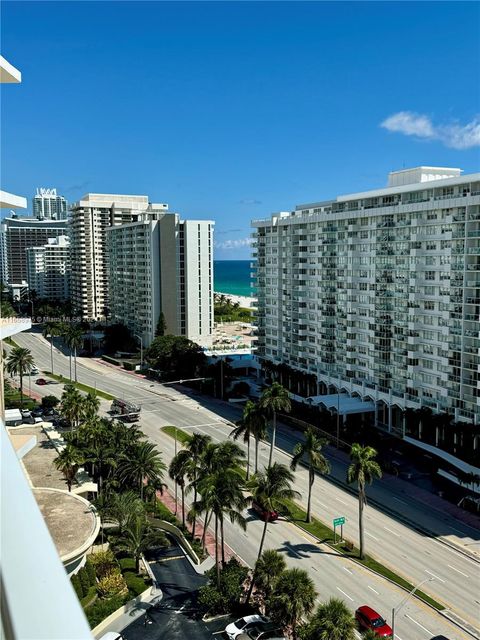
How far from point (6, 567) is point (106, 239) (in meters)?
178

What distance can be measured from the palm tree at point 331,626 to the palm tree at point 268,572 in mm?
5945

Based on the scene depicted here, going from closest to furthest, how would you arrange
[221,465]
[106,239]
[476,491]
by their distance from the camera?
[221,465]
[476,491]
[106,239]

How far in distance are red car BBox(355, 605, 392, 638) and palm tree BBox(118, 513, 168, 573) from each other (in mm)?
16325

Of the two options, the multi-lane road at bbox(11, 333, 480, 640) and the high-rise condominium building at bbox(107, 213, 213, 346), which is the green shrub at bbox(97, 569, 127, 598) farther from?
the high-rise condominium building at bbox(107, 213, 213, 346)

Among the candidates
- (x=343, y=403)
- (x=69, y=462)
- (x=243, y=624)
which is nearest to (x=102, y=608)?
(x=243, y=624)

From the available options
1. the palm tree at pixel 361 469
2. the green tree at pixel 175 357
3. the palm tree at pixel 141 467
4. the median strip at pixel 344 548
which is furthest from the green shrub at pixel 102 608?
the green tree at pixel 175 357

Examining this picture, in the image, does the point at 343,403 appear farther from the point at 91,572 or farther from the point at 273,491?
the point at 91,572

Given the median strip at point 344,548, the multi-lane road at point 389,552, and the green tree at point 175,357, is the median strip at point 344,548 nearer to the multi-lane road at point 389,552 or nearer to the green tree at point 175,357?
the multi-lane road at point 389,552

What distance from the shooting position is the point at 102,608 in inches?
1575

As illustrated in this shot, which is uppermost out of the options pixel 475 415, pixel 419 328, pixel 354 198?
pixel 354 198

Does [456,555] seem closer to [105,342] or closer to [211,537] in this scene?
[211,537]

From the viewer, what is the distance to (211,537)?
5425 cm

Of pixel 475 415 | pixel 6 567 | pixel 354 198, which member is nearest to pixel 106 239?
pixel 354 198

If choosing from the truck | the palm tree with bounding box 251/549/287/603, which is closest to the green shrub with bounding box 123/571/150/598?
the palm tree with bounding box 251/549/287/603
